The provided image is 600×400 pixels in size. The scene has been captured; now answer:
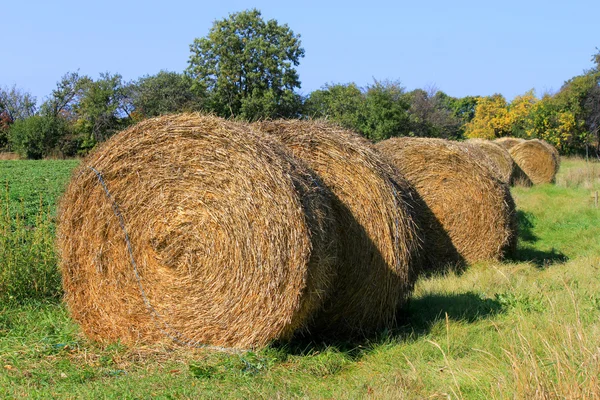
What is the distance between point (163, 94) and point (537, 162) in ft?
87.5

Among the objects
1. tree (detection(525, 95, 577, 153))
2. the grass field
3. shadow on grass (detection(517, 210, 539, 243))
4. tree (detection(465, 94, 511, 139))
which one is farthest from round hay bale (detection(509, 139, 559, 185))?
tree (detection(465, 94, 511, 139))

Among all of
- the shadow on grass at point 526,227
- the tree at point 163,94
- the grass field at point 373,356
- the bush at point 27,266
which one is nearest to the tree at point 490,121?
the tree at point 163,94

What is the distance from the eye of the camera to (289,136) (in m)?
6.97

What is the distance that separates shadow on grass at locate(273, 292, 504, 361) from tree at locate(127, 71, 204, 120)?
33994 millimetres

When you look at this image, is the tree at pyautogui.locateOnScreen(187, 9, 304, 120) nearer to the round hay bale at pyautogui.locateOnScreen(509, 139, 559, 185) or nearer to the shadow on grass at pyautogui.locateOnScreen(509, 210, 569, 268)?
the round hay bale at pyautogui.locateOnScreen(509, 139, 559, 185)

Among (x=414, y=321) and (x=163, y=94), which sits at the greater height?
(x=163, y=94)

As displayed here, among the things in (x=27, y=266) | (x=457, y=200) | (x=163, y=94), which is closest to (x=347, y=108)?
(x=163, y=94)

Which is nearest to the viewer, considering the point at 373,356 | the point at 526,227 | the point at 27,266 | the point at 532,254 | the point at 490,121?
the point at 373,356

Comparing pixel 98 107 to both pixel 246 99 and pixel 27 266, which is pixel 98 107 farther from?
pixel 27 266

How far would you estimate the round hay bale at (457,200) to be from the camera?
1067cm

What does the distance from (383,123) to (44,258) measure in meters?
21.7

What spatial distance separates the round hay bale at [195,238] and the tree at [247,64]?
34456mm

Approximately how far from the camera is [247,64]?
43.5 meters

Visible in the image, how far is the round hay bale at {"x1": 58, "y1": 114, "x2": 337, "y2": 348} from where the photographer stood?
538cm
